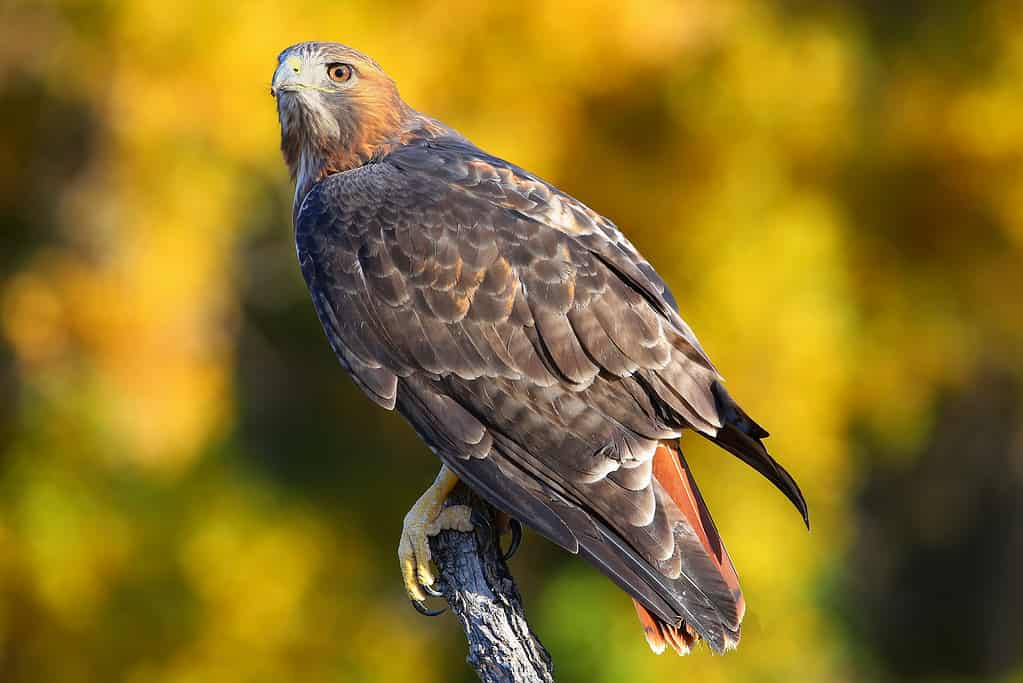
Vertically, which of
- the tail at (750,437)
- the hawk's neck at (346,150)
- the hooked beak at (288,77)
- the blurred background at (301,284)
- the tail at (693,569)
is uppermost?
the hooked beak at (288,77)

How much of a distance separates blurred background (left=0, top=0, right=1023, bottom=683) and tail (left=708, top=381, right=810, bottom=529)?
293 cm

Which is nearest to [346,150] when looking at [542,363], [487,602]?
[542,363]

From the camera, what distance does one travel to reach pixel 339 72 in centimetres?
431

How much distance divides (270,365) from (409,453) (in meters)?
1.24

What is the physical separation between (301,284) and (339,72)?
3955 millimetres

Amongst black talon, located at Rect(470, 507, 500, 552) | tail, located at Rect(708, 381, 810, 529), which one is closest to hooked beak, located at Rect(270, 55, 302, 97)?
black talon, located at Rect(470, 507, 500, 552)

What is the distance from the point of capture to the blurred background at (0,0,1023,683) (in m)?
6.50

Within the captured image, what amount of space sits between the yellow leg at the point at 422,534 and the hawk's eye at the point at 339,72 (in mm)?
1337

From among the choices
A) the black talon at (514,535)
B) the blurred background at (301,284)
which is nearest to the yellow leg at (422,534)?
the black talon at (514,535)

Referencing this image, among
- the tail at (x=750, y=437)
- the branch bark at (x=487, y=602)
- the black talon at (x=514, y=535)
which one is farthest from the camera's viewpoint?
the black talon at (x=514, y=535)

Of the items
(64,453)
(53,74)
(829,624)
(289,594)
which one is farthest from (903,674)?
(53,74)

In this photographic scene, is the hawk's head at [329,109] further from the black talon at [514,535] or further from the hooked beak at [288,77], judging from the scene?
the black talon at [514,535]

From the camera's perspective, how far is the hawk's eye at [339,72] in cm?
428

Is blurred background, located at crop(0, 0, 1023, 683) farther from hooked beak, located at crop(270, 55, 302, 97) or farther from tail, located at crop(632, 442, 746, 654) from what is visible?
tail, located at crop(632, 442, 746, 654)
